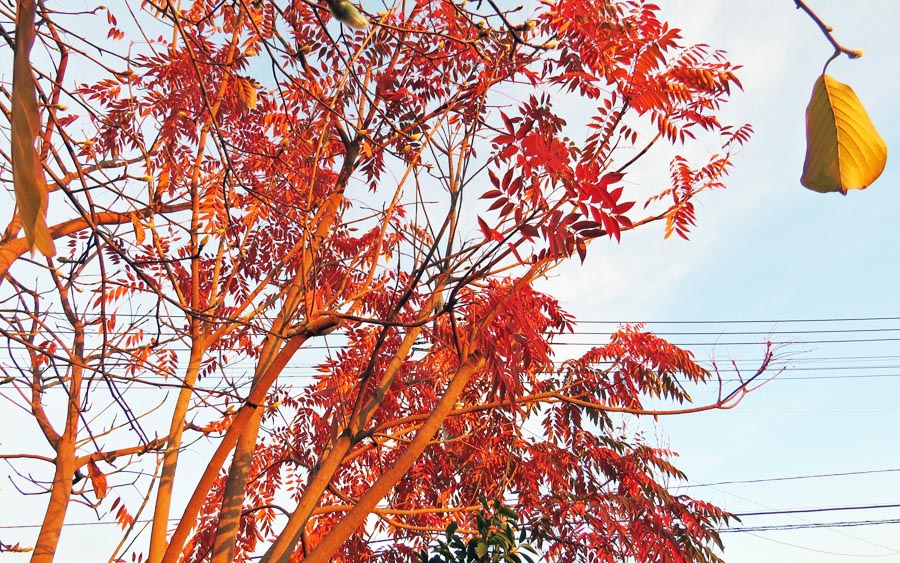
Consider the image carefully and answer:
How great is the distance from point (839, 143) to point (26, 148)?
1.94 feet

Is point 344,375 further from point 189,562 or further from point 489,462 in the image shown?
point 189,562

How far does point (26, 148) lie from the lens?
1.45ft

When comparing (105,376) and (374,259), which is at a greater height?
(374,259)

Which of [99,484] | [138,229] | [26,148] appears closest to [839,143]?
[26,148]

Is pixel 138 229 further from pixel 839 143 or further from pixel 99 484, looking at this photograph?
pixel 839 143

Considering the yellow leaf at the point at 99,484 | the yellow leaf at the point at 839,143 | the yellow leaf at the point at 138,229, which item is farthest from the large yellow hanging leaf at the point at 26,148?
the yellow leaf at the point at 99,484

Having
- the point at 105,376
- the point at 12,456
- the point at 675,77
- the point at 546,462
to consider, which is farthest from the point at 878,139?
the point at 546,462

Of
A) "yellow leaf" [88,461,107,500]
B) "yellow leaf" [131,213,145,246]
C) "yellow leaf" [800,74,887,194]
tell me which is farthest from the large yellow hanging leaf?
"yellow leaf" [88,461,107,500]

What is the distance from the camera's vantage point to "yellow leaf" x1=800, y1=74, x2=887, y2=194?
21.5 inches

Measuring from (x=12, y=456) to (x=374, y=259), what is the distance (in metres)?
1.88

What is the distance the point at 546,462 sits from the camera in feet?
14.9

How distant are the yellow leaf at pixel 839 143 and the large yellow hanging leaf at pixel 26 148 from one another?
1.84ft

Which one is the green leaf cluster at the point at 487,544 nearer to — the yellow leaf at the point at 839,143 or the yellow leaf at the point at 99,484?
the yellow leaf at the point at 99,484

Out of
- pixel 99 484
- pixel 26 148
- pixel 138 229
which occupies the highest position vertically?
pixel 138 229
